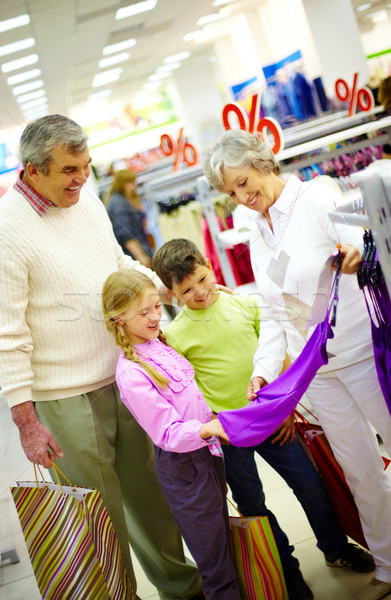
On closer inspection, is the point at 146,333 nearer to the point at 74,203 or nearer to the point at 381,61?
the point at 74,203

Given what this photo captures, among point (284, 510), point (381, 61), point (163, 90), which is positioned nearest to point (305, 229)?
point (284, 510)

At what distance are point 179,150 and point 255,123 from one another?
0.96 m

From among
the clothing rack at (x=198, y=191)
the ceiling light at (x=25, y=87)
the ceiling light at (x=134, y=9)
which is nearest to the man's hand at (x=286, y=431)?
the ceiling light at (x=25, y=87)

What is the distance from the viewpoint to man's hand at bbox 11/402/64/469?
1.47 m

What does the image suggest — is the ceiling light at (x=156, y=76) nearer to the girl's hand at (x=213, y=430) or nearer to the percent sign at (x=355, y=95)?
the percent sign at (x=355, y=95)

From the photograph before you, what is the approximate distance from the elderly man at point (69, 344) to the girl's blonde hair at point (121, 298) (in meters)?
0.08

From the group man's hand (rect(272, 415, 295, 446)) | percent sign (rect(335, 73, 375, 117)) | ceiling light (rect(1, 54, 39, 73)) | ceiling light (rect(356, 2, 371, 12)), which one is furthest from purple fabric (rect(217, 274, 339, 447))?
percent sign (rect(335, 73, 375, 117))

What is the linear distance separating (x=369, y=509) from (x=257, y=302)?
63 cm

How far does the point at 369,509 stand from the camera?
1.47 m

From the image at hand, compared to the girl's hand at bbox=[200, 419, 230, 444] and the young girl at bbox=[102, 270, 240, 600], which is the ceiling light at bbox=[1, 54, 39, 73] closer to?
the young girl at bbox=[102, 270, 240, 600]

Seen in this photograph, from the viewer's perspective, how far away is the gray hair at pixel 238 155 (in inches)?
55.2

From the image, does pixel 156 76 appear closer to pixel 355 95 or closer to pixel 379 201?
pixel 355 95

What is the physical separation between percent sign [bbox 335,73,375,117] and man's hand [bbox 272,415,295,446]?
279 cm

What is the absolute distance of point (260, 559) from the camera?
1.51 meters
